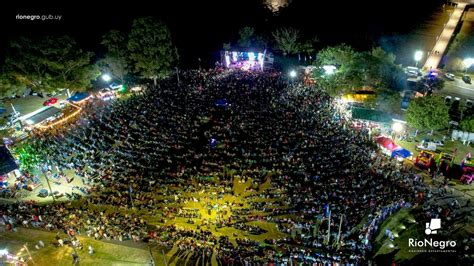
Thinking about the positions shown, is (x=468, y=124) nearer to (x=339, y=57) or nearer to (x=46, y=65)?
(x=339, y=57)

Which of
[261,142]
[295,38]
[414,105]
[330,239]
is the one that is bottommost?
[330,239]

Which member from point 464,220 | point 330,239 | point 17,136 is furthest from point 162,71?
point 464,220

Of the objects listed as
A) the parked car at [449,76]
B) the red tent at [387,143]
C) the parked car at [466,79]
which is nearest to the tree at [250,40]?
the parked car at [449,76]

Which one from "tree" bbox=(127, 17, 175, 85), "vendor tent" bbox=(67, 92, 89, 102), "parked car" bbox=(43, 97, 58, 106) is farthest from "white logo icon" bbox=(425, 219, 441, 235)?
"parked car" bbox=(43, 97, 58, 106)

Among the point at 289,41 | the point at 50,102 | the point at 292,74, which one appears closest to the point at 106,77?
the point at 50,102

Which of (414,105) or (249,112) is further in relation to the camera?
(249,112)

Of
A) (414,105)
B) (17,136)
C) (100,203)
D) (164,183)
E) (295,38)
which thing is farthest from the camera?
(295,38)

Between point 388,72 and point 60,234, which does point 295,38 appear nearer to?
point 388,72
